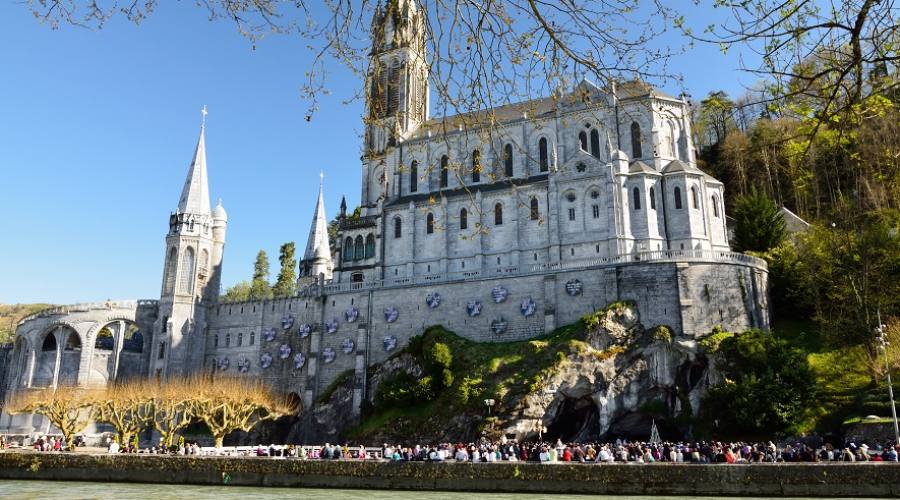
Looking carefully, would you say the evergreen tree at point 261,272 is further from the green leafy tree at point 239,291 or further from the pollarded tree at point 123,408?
the pollarded tree at point 123,408

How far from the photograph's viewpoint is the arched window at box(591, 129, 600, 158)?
53719 millimetres

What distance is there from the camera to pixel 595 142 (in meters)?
54.0

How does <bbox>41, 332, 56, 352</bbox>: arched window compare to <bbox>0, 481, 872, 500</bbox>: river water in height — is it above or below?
above

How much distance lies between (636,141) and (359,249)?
25.2 metres

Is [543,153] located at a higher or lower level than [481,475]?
higher

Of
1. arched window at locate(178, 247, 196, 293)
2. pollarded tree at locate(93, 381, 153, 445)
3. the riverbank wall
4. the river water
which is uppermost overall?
arched window at locate(178, 247, 196, 293)

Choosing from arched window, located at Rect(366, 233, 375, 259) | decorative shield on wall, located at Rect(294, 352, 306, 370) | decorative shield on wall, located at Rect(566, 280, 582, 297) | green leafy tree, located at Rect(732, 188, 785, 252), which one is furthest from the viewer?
arched window, located at Rect(366, 233, 375, 259)

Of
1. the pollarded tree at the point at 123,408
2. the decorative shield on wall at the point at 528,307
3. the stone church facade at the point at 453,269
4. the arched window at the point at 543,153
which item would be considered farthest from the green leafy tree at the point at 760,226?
the pollarded tree at the point at 123,408

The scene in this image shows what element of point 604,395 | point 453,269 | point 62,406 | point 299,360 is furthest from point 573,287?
point 62,406

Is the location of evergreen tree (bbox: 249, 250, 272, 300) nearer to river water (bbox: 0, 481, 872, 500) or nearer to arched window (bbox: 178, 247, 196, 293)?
arched window (bbox: 178, 247, 196, 293)

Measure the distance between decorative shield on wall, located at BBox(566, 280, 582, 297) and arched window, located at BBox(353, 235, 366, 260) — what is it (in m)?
20.7

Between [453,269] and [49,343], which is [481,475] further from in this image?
[49,343]

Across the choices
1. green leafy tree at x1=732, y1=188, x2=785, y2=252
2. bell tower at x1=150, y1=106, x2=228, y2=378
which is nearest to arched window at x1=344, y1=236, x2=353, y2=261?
bell tower at x1=150, y1=106, x2=228, y2=378

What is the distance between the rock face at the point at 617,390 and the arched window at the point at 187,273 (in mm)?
34587
